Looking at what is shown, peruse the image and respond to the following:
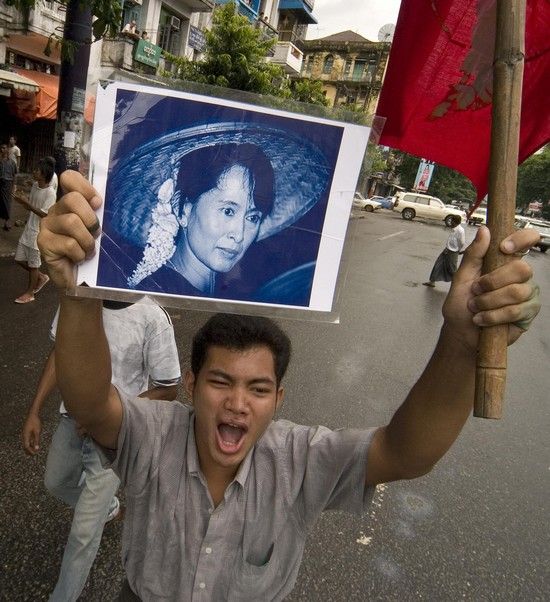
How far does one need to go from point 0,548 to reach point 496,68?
283 centimetres

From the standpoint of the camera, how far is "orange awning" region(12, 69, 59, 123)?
443 inches

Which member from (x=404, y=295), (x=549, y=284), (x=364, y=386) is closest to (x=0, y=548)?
(x=364, y=386)

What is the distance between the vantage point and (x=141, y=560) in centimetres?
134

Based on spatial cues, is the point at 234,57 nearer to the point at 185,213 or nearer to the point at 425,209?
the point at 185,213

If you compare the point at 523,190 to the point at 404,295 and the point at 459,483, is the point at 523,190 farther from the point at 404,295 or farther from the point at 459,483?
the point at 459,483

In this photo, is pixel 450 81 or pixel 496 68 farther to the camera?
pixel 450 81

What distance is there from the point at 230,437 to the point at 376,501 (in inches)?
91.3

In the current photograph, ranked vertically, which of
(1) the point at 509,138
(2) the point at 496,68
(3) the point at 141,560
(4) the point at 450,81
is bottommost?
(3) the point at 141,560

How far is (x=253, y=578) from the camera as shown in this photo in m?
1.26

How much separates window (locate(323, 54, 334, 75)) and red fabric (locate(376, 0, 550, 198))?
48320 millimetres

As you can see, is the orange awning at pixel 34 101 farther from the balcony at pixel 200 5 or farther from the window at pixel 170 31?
the balcony at pixel 200 5

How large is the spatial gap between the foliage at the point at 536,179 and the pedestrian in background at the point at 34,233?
5565 cm

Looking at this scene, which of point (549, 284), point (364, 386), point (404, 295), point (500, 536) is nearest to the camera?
point (500, 536)

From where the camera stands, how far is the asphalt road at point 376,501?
2471mm
